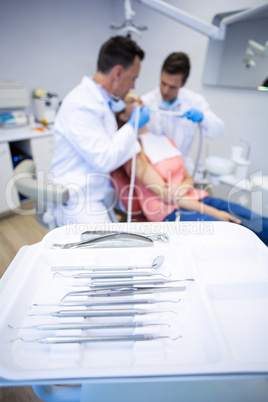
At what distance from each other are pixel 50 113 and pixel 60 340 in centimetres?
255

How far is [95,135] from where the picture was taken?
1.23 m

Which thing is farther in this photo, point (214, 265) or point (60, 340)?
point (214, 265)

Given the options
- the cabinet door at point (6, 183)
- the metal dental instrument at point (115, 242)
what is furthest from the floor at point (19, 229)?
the metal dental instrument at point (115, 242)

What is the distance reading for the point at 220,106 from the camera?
1945 millimetres

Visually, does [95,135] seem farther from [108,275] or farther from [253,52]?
[253,52]

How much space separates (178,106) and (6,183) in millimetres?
1650

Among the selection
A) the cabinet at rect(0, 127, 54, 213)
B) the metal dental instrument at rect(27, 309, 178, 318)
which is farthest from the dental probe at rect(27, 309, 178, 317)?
the cabinet at rect(0, 127, 54, 213)

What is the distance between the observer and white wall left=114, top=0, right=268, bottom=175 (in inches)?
51.4

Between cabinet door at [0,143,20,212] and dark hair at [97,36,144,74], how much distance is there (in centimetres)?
128

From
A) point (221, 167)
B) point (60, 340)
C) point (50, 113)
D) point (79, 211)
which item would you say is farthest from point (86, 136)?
point (50, 113)

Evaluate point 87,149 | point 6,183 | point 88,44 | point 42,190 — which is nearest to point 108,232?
point 42,190

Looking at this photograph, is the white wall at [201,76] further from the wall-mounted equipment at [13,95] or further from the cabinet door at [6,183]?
the cabinet door at [6,183]

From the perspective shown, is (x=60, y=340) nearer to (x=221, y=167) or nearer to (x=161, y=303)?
(x=161, y=303)

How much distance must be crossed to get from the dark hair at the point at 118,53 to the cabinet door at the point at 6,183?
128 cm
